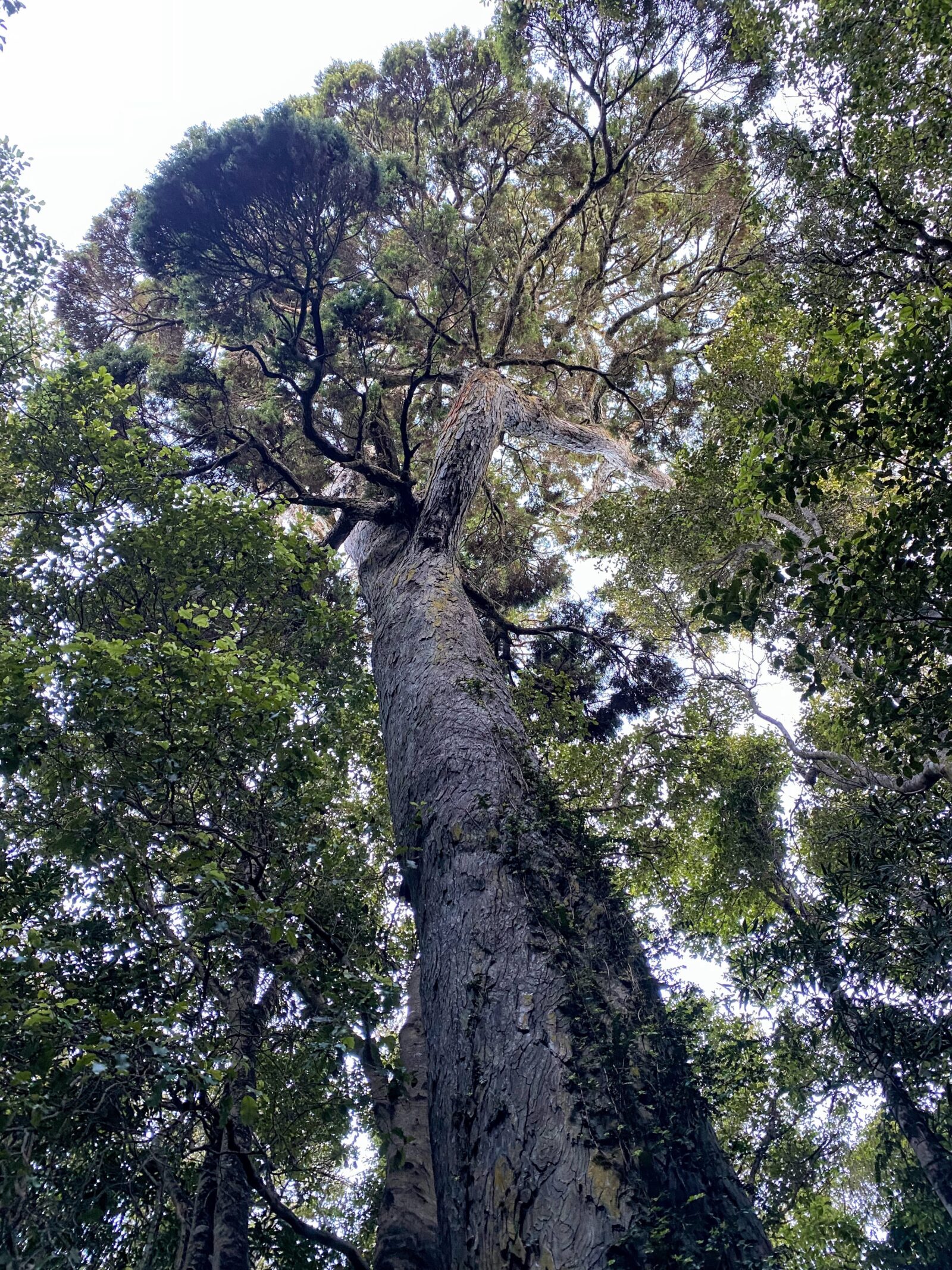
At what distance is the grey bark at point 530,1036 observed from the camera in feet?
9.46

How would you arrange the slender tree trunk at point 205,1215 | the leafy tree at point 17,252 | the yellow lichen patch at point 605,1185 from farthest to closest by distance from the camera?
the leafy tree at point 17,252 < the slender tree trunk at point 205,1215 < the yellow lichen patch at point 605,1185

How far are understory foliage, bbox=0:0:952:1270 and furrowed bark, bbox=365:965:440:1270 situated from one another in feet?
0.50

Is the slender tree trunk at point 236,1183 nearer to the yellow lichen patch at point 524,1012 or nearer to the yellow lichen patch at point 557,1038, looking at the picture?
the yellow lichen patch at point 524,1012

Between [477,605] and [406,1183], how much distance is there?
24.2 ft

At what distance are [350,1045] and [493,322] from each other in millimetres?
14651

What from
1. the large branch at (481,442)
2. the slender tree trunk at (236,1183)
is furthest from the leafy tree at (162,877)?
the large branch at (481,442)

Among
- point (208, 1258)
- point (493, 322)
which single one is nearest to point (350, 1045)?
point (208, 1258)

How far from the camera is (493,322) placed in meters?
15.9

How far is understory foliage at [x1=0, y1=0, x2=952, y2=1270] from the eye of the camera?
4.21 m

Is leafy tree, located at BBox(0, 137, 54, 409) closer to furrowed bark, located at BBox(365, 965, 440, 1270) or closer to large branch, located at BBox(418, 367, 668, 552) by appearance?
large branch, located at BBox(418, 367, 668, 552)

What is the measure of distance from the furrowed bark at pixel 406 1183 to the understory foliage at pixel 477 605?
6.0 inches

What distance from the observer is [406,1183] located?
5203mm

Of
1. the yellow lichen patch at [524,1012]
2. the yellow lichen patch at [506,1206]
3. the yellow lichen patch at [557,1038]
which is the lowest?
the yellow lichen patch at [506,1206]

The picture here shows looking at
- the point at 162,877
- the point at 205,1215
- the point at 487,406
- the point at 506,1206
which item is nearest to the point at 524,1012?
the point at 506,1206
